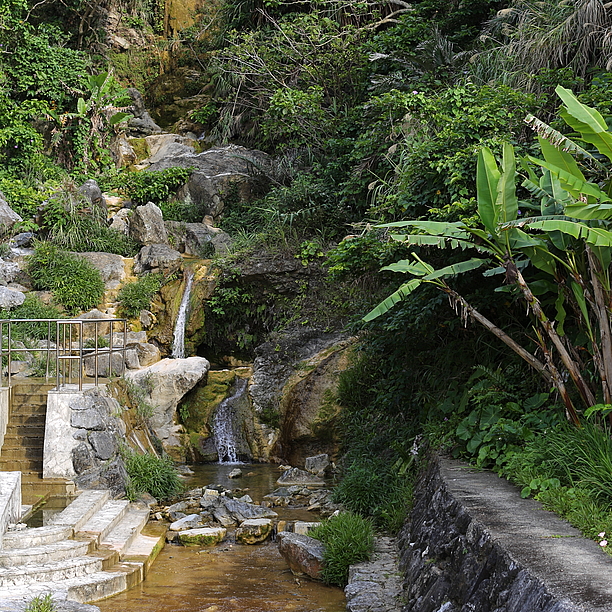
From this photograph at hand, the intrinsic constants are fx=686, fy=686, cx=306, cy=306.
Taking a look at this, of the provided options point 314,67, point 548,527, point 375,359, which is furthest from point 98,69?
point 548,527

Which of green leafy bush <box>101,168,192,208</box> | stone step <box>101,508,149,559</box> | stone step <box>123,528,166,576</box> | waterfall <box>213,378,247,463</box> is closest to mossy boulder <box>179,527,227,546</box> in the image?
stone step <box>123,528,166,576</box>

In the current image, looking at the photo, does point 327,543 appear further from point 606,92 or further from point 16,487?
point 606,92

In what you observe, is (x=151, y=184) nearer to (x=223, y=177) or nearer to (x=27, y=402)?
(x=223, y=177)

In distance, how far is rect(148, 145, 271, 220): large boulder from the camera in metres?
18.9

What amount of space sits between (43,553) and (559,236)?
18.0 ft

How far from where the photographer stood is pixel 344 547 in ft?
22.6

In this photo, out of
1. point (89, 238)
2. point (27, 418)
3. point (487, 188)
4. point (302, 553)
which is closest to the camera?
point (487, 188)

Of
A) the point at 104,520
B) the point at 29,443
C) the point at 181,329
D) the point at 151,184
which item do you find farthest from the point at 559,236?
the point at 151,184

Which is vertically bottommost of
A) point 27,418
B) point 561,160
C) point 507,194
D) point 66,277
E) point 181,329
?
point 27,418

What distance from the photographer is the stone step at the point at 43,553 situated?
629 cm

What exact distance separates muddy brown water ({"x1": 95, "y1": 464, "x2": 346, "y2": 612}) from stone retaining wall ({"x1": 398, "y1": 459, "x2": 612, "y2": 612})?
3.48 feet

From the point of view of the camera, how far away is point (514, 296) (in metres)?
6.81

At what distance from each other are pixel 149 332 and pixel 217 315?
151 centimetres

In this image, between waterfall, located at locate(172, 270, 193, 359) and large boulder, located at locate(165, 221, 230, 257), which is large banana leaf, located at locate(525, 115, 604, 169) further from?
large boulder, located at locate(165, 221, 230, 257)
